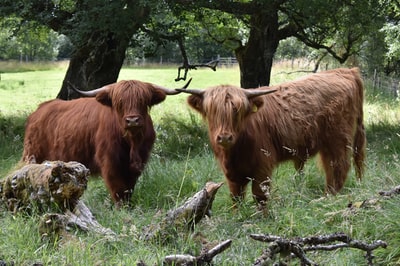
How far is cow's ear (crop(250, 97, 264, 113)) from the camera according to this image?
16.9 feet

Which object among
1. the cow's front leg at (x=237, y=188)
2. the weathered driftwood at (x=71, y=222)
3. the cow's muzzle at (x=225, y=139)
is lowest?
the cow's front leg at (x=237, y=188)

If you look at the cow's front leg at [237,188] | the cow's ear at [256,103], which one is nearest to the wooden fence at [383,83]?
the cow's ear at [256,103]

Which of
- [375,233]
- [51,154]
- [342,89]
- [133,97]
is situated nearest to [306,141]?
[342,89]

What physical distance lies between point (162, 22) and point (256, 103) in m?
5.35

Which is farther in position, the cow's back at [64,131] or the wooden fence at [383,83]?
the wooden fence at [383,83]

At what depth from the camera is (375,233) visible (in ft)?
11.8

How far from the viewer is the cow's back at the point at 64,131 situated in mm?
6047

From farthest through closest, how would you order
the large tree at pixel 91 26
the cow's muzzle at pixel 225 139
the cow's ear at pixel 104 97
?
the large tree at pixel 91 26, the cow's ear at pixel 104 97, the cow's muzzle at pixel 225 139

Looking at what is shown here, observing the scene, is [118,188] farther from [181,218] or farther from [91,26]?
[91,26]

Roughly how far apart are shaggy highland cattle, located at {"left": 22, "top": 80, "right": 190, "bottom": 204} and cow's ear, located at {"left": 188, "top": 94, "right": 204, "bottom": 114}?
20.1 inches

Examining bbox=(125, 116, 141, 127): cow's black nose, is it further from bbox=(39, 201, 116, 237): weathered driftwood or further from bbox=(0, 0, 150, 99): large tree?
bbox=(0, 0, 150, 99): large tree

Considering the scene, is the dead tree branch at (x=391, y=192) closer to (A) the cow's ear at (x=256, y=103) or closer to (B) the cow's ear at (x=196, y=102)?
(A) the cow's ear at (x=256, y=103)

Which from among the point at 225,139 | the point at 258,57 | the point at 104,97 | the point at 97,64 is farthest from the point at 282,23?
the point at 225,139

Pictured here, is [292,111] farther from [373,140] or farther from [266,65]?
[266,65]
